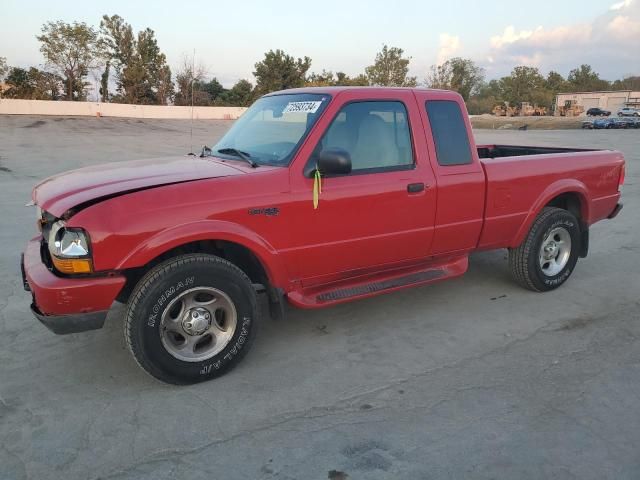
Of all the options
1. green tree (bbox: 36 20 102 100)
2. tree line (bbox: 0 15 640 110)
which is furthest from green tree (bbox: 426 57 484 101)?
green tree (bbox: 36 20 102 100)

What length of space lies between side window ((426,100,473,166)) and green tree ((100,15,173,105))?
6236cm

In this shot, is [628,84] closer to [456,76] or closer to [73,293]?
[456,76]

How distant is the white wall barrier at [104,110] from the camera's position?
46000 mm

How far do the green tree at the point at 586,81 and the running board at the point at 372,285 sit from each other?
117484mm

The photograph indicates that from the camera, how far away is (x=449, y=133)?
428 cm

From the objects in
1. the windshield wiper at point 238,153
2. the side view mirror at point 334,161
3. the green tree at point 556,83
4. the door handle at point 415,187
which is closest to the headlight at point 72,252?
the windshield wiper at point 238,153

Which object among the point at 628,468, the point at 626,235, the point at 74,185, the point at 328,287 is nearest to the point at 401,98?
the point at 328,287

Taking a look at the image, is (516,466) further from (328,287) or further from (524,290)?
(524,290)

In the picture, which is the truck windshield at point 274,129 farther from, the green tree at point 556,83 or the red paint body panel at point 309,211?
the green tree at point 556,83

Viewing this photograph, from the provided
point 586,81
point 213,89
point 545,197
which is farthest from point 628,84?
point 545,197

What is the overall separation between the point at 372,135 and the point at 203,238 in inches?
62.1

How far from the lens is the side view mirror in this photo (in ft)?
11.1

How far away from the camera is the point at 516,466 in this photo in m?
2.56

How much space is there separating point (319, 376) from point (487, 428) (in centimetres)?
112
